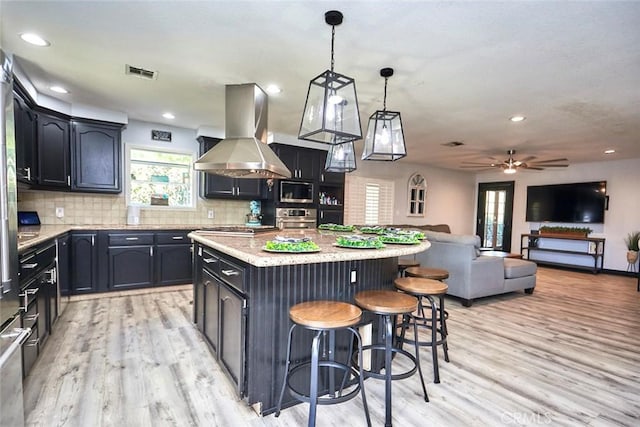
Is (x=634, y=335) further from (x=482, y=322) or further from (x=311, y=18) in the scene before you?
(x=311, y=18)

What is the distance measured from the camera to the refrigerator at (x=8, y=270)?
135cm

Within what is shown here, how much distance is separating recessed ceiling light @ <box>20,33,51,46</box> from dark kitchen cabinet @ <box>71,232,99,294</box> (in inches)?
89.4

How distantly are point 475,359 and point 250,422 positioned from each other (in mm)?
1874

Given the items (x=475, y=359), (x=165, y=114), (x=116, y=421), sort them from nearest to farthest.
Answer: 1. (x=116, y=421)
2. (x=475, y=359)
3. (x=165, y=114)

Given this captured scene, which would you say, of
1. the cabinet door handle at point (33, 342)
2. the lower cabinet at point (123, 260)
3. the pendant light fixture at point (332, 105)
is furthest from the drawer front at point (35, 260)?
the pendant light fixture at point (332, 105)

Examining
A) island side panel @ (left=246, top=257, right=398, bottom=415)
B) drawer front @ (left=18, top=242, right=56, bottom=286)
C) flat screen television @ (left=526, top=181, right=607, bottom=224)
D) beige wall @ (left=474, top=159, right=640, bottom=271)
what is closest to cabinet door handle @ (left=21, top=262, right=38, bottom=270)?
drawer front @ (left=18, top=242, right=56, bottom=286)

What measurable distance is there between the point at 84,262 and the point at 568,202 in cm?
913

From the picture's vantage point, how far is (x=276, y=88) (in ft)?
10.6

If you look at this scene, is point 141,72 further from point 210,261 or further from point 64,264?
point 64,264

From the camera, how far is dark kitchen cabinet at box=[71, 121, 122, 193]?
4.04m

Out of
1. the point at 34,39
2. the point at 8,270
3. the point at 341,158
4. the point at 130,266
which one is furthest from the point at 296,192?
the point at 8,270

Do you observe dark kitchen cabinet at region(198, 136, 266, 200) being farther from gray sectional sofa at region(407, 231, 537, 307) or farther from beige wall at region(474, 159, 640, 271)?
beige wall at region(474, 159, 640, 271)

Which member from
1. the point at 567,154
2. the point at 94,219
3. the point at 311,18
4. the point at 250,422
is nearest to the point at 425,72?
the point at 311,18

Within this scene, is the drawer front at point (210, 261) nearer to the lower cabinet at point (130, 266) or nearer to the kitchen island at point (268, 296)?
the kitchen island at point (268, 296)
